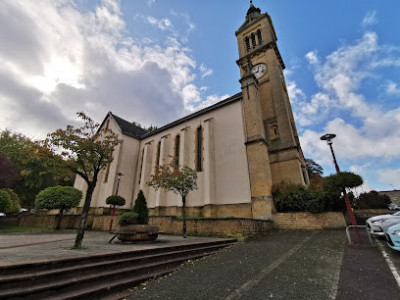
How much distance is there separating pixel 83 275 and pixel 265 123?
61.3 ft

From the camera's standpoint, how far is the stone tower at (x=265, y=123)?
14.1m

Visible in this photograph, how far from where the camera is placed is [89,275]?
3.81 metres

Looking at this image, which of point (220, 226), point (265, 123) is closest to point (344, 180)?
point (220, 226)

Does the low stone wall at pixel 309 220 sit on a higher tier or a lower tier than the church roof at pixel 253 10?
lower

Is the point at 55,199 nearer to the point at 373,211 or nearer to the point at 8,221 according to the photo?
the point at 8,221

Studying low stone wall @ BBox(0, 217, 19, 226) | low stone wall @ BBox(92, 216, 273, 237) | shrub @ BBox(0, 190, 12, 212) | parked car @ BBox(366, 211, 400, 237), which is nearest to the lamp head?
parked car @ BBox(366, 211, 400, 237)

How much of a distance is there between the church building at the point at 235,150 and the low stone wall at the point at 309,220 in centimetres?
89

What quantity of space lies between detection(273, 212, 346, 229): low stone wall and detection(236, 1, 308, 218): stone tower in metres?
0.95

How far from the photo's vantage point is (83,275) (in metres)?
3.78

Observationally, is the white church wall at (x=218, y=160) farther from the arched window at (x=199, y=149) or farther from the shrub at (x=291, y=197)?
the shrub at (x=291, y=197)

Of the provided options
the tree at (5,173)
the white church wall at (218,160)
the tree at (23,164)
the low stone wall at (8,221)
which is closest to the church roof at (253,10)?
the white church wall at (218,160)

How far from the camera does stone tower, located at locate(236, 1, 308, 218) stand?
14.1 meters

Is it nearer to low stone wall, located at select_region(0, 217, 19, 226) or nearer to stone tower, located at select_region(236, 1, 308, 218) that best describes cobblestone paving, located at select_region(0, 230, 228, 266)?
stone tower, located at select_region(236, 1, 308, 218)

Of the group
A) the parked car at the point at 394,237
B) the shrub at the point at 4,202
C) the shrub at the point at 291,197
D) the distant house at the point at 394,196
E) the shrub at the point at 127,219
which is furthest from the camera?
the distant house at the point at 394,196
